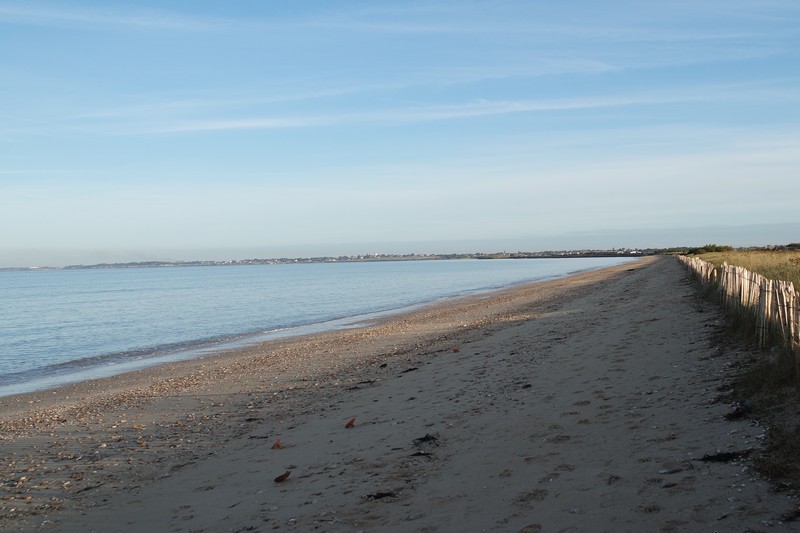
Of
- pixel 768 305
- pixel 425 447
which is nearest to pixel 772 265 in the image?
pixel 768 305

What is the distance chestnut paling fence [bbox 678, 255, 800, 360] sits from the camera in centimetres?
710

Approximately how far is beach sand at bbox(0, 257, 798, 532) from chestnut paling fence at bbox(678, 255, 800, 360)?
0.59m

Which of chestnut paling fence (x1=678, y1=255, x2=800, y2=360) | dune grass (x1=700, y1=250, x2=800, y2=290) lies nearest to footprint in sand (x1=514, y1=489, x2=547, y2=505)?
chestnut paling fence (x1=678, y1=255, x2=800, y2=360)

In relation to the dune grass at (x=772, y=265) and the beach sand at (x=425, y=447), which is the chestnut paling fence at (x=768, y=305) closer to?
the beach sand at (x=425, y=447)

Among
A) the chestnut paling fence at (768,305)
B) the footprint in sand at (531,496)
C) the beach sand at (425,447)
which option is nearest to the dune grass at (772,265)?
the chestnut paling fence at (768,305)

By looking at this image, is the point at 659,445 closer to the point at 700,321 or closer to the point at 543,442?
the point at 543,442

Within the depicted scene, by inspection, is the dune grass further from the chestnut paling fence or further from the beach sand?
Answer: the beach sand

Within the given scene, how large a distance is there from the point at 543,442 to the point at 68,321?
3586 centimetres

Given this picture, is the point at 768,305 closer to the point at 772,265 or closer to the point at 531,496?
the point at 531,496

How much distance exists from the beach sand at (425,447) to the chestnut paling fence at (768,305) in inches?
23.1

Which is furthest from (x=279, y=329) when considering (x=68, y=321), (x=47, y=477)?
(x=47, y=477)

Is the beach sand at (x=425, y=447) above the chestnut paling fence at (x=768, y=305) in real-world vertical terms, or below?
below

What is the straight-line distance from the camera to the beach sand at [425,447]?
498 centimetres

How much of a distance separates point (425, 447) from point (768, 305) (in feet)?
16.5
